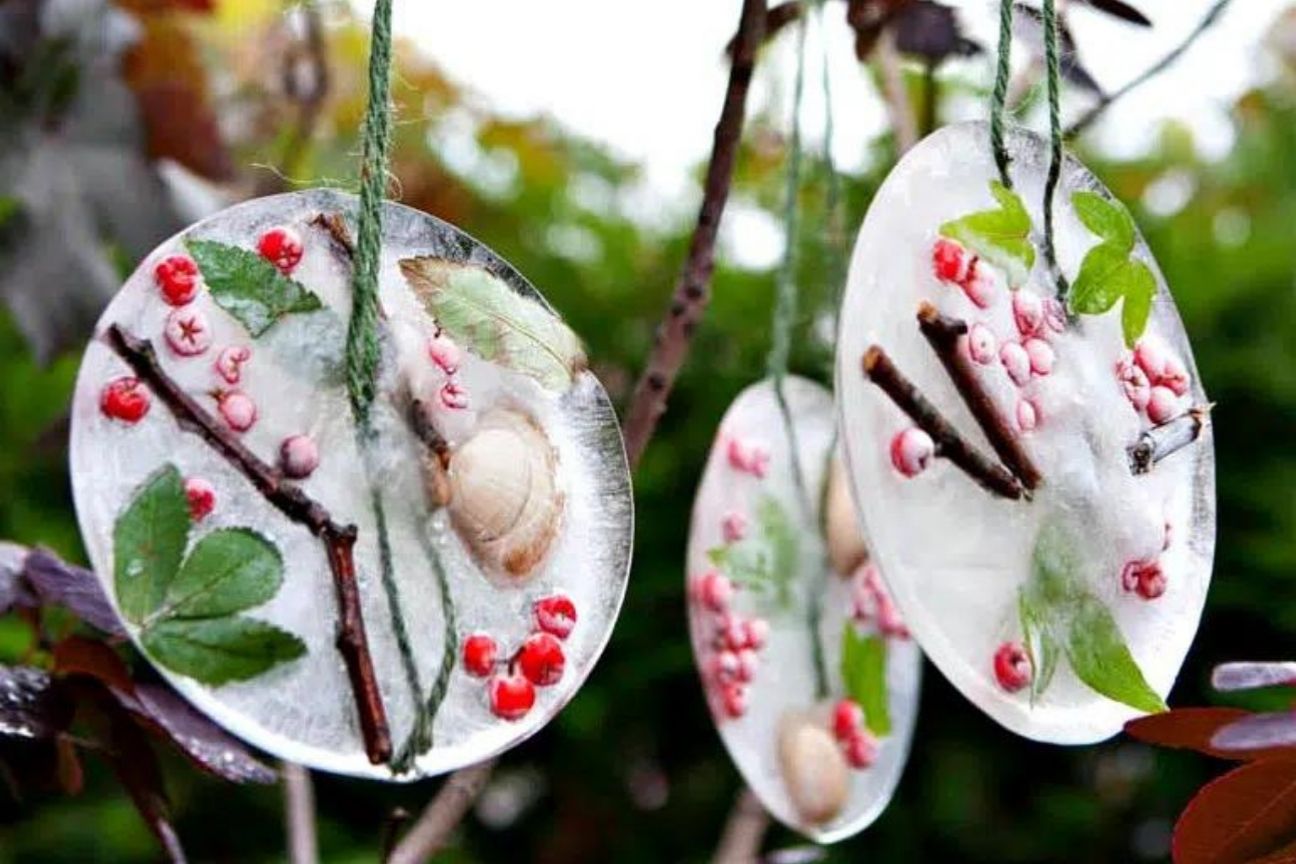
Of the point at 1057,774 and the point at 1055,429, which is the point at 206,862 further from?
the point at 1055,429

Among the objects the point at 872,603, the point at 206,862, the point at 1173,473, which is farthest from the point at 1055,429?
the point at 206,862

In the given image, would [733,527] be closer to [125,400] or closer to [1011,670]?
[1011,670]

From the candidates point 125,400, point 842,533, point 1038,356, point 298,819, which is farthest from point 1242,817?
point 298,819

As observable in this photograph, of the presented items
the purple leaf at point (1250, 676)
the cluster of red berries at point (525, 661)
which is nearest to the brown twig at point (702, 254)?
the cluster of red berries at point (525, 661)

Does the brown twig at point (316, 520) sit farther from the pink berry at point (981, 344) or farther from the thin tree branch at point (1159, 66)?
the thin tree branch at point (1159, 66)

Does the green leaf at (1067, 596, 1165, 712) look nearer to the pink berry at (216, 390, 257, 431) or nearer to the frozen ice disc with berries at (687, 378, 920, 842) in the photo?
the frozen ice disc with berries at (687, 378, 920, 842)

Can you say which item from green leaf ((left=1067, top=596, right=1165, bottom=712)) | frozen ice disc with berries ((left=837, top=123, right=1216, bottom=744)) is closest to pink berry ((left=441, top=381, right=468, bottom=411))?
frozen ice disc with berries ((left=837, top=123, right=1216, bottom=744))
